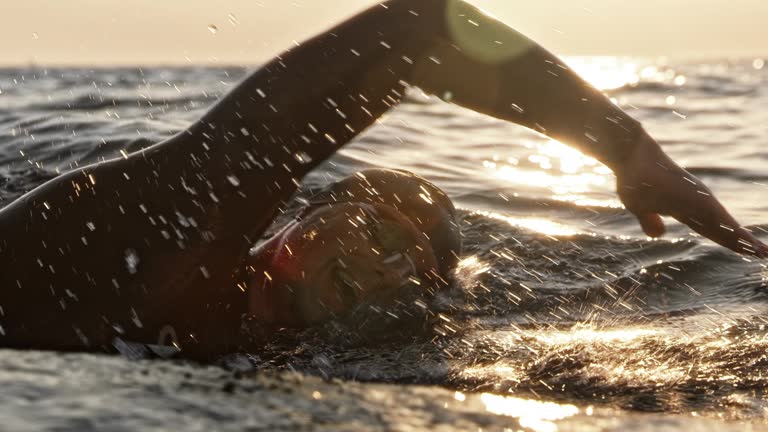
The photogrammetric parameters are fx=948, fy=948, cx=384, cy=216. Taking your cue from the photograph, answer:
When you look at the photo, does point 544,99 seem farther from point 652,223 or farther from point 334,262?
point 334,262

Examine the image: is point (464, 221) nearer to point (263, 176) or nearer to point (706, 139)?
point (263, 176)

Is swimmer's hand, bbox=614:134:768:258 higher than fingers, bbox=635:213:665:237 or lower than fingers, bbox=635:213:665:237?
higher

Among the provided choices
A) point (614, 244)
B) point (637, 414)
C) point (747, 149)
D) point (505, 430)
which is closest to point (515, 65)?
point (637, 414)

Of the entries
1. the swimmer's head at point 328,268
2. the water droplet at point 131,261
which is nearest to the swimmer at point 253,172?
the water droplet at point 131,261

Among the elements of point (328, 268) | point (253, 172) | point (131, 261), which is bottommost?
point (328, 268)

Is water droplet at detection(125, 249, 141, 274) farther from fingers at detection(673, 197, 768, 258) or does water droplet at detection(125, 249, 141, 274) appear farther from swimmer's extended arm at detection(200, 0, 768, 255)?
fingers at detection(673, 197, 768, 258)

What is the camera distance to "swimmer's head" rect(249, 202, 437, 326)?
3.00m

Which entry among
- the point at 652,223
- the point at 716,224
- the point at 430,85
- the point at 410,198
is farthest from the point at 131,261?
the point at 716,224

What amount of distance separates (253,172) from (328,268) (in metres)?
0.48

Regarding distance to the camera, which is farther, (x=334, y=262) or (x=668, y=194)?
(x=334, y=262)

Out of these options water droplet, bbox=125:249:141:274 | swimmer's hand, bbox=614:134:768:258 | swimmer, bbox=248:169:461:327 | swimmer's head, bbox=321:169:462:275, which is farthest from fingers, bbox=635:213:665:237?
water droplet, bbox=125:249:141:274

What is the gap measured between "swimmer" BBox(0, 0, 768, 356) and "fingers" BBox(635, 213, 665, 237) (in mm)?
12

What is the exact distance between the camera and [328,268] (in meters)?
3.00

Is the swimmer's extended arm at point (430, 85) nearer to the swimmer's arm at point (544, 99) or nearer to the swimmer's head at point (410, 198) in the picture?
the swimmer's arm at point (544, 99)
